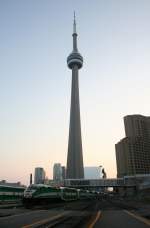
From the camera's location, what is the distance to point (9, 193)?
56.7 metres

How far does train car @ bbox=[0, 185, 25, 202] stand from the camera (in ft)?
170

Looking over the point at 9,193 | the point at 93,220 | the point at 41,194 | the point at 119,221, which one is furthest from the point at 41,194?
the point at 119,221

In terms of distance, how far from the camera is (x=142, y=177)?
18375 cm

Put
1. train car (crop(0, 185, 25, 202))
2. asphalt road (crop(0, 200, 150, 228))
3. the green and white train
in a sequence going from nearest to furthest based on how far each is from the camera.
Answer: asphalt road (crop(0, 200, 150, 228))
the green and white train
train car (crop(0, 185, 25, 202))

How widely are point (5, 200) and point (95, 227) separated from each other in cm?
4403

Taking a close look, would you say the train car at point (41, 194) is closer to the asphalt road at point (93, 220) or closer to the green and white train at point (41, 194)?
the green and white train at point (41, 194)

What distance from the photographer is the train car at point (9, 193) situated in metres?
51.7

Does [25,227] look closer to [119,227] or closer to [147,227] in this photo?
[119,227]

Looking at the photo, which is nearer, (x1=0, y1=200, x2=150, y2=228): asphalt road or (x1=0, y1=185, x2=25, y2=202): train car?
(x1=0, y1=200, x2=150, y2=228): asphalt road

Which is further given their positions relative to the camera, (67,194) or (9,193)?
(67,194)

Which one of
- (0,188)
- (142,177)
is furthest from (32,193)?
(142,177)

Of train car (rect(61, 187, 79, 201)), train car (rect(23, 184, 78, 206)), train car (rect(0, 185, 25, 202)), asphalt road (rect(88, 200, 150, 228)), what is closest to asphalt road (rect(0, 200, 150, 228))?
asphalt road (rect(88, 200, 150, 228))

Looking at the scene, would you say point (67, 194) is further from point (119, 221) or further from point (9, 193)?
point (119, 221)

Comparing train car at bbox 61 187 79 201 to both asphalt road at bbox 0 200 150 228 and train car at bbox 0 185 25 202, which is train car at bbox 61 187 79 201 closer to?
train car at bbox 0 185 25 202
